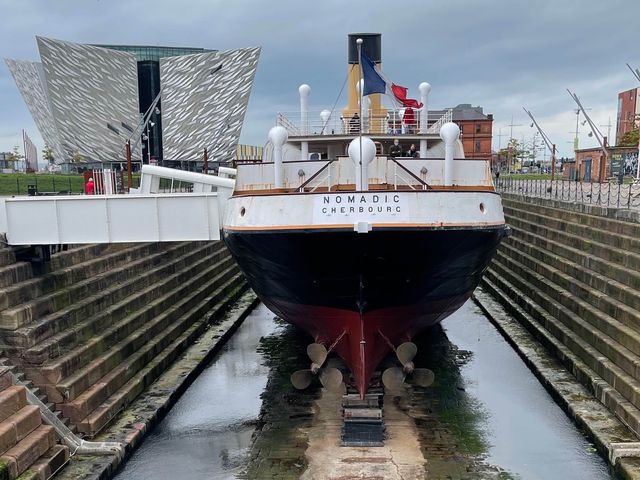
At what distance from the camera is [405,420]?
1051 cm

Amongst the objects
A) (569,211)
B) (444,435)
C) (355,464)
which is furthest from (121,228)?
(569,211)

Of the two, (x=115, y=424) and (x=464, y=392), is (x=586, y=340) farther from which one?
(x=115, y=424)

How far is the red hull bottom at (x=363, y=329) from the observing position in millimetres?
10281

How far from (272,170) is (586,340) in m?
8.09

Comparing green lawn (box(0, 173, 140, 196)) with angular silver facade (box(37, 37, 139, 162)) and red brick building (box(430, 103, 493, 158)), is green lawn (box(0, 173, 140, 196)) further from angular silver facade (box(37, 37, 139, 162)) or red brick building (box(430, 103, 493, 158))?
red brick building (box(430, 103, 493, 158))

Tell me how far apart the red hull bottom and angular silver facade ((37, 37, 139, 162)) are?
6419 centimetres

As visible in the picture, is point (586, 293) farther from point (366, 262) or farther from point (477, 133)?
point (477, 133)

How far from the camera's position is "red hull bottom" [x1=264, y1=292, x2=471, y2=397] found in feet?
33.7

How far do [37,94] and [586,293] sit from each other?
81.6m

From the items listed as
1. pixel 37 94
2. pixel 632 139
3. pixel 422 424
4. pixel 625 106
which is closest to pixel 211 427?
pixel 422 424

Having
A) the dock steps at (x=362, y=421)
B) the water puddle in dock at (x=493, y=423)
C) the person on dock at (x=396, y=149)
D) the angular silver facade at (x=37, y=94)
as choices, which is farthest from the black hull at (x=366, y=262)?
the angular silver facade at (x=37, y=94)

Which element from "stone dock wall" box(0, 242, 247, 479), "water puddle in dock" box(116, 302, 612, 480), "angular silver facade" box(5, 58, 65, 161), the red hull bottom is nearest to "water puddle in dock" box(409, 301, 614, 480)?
"water puddle in dock" box(116, 302, 612, 480)

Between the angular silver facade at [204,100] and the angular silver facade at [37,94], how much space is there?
14811mm

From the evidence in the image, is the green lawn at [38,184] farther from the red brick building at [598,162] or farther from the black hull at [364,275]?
the red brick building at [598,162]
